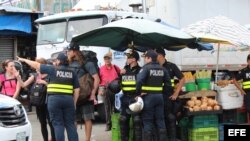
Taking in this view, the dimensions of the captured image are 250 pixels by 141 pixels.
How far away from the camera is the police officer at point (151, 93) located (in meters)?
8.45

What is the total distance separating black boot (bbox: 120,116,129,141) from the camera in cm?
892

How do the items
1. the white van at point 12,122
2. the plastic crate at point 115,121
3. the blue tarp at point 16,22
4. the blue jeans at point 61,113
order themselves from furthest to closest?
the blue tarp at point 16,22 < the plastic crate at point 115,121 < the blue jeans at point 61,113 < the white van at point 12,122

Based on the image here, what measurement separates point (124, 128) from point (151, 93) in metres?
0.94

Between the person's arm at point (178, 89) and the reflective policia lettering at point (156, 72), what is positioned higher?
the reflective policia lettering at point (156, 72)

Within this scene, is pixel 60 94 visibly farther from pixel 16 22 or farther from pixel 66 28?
pixel 16 22

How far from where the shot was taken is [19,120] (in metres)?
7.14

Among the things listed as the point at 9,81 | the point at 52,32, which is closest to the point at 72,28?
the point at 52,32

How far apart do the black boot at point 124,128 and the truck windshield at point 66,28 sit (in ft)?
14.6

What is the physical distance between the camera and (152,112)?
8.48 meters

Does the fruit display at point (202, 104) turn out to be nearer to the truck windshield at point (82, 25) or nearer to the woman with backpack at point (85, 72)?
the woman with backpack at point (85, 72)

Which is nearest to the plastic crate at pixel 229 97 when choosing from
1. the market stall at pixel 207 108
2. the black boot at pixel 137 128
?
the market stall at pixel 207 108

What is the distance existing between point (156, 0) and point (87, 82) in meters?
6.24

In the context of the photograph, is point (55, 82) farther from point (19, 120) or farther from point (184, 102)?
point (184, 102)

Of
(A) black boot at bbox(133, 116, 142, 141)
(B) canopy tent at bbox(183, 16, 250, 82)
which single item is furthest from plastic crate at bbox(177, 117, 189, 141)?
(B) canopy tent at bbox(183, 16, 250, 82)
